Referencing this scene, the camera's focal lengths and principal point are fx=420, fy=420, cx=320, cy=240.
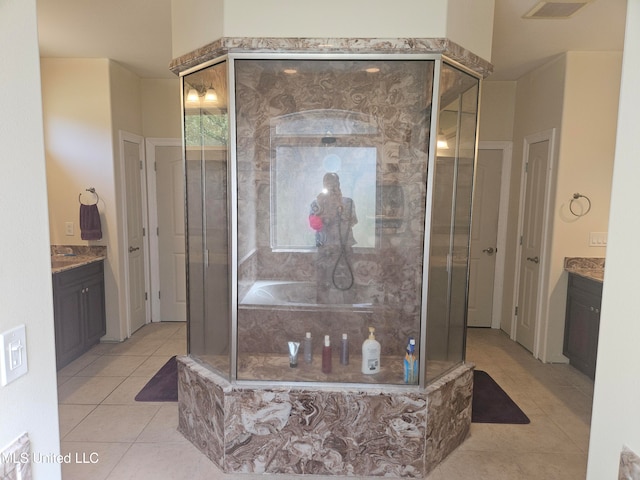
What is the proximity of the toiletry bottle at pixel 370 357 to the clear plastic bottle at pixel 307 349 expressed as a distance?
36cm

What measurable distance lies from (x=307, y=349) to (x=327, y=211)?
939mm

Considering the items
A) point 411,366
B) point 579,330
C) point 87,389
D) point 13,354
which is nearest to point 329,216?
point 411,366

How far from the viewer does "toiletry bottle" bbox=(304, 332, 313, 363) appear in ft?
8.80

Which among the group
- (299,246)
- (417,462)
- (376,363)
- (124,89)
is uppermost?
(124,89)

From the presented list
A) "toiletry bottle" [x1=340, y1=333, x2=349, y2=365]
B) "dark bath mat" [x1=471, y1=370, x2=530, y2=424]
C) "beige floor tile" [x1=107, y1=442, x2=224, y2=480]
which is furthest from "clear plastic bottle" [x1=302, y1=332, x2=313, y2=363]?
"dark bath mat" [x1=471, y1=370, x2=530, y2=424]

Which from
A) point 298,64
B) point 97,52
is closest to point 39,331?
point 298,64

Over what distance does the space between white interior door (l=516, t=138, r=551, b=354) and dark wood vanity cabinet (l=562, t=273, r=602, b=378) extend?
0.30 metres

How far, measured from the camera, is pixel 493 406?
305cm

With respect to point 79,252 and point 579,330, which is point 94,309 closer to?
point 79,252

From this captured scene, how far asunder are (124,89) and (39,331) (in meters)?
3.81

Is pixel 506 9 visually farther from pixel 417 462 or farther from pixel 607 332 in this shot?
pixel 417 462

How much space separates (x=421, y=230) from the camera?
2416mm

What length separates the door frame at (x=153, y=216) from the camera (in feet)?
15.2

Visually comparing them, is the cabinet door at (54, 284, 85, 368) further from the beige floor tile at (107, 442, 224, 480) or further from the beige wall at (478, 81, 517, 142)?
the beige wall at (478, 81, 517, 142)
